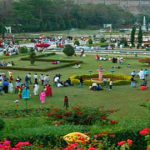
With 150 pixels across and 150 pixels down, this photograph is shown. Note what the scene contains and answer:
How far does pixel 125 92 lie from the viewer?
19.7m

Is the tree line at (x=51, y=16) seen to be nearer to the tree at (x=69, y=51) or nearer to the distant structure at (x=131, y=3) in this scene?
the tree at (x=69, y=51)

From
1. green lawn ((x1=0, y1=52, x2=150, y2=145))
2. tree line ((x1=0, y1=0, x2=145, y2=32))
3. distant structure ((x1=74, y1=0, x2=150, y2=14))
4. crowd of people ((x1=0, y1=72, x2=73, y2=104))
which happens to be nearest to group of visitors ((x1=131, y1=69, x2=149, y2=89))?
green lawn ((x1=0, y1=52, x2=150, y2=145))

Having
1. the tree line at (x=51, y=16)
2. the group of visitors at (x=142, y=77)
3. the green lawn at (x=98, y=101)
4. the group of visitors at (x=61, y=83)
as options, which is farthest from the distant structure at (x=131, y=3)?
the green lawn at (x=98, y=101)

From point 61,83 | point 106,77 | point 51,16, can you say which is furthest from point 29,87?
point 51,16

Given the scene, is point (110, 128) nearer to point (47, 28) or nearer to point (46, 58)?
point (46, 58)

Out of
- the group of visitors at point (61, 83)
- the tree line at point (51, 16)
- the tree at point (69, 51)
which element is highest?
the tree line at point (51, 16)

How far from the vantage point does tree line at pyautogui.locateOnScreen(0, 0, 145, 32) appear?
188 feet

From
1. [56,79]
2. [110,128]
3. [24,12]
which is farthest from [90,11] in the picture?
[110,128]

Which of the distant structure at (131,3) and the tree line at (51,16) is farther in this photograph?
the distant structure at (131,3)

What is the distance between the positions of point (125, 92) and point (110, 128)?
8.39 metres

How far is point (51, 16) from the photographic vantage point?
6203cm

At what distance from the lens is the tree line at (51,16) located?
57.2 meters

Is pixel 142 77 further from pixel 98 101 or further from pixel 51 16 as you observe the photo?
pixel 51 16

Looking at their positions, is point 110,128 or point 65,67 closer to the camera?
point 110,128
